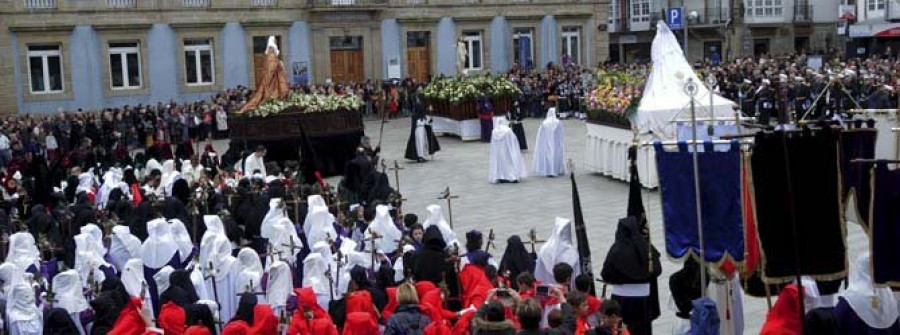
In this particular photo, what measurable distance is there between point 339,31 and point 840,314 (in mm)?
32301

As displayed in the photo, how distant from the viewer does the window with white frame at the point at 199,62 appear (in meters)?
36.9

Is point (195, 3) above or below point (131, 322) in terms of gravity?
above

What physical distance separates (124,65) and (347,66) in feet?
26.0

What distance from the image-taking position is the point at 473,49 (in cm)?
4241

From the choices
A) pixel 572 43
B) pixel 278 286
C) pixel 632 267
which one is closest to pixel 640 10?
pixel 572 43

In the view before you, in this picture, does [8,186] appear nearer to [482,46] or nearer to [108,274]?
[108,274]

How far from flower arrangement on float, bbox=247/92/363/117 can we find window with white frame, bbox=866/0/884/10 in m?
32.2

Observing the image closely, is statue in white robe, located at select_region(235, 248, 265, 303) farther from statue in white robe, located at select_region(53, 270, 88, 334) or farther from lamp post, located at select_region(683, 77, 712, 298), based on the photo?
lamp post, located at select_region(683, 77, 712, 298)

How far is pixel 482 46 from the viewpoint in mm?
42438

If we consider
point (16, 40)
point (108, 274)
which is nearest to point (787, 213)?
point (108, 274)

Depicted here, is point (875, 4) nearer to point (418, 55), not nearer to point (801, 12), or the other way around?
point (801, 12)

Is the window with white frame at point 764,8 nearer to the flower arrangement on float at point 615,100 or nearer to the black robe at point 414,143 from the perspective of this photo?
the black robe at point 414,143

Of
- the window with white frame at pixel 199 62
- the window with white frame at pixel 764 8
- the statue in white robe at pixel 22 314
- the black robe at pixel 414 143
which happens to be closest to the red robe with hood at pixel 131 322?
the statue in white robe at pixel 22 314

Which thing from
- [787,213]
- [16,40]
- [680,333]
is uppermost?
[16,40]
